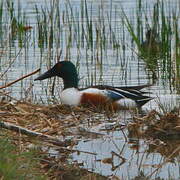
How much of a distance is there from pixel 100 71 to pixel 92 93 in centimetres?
206

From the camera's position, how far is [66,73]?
395 inches

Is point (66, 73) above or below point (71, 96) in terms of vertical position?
above

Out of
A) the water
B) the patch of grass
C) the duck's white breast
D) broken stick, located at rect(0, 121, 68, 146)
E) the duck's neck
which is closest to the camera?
the patch of grass

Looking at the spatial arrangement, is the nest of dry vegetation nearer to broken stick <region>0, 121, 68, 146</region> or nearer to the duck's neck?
broken stick <region>0, 121, 68, 146</region>

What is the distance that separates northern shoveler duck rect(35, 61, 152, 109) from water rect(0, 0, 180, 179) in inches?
9.5

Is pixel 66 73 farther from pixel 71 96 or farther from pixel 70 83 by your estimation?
pixel 71 96

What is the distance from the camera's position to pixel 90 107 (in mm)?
9344

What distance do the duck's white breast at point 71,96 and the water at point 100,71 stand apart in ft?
0.91

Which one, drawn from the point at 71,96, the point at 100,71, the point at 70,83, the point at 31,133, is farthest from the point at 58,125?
the point at 100,71

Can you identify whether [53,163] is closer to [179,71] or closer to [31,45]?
[179,71]

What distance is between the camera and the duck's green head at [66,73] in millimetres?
10008

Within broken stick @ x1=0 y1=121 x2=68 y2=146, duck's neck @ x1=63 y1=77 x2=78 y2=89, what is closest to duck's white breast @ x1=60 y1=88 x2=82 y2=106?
duck's neck @ x1=63 y1=77 x2=78 y2=89

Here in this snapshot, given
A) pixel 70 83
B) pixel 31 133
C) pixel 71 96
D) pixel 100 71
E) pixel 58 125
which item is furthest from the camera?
pixel 100 71

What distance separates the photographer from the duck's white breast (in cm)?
941
